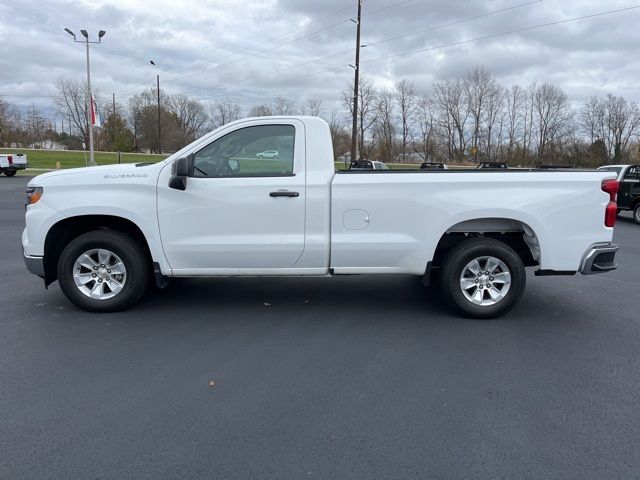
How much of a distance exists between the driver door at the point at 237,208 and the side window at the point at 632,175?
15.1 meters

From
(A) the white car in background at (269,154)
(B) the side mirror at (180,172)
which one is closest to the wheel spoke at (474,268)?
(A) the white car in background at (269,154)

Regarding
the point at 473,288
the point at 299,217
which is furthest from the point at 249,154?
the point at 473,288

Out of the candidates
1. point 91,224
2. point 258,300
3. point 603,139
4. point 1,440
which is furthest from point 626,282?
point 603,139

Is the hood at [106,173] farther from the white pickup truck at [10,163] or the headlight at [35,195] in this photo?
the white pickup truck at [10,163]

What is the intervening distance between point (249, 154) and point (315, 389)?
8.58 ft

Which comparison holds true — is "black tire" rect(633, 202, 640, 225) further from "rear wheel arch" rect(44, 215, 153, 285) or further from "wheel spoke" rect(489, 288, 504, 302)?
"rear wheel arch" rect(44, 215, 153, 285)

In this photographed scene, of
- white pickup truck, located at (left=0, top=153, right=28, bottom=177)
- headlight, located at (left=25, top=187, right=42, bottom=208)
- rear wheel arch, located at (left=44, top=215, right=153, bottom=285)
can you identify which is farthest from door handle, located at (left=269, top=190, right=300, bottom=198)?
white pickup truck, located at (left=0, top=153, right=28, bottom=177)

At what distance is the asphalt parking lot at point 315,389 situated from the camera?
2.89 metres

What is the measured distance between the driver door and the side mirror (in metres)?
0.08

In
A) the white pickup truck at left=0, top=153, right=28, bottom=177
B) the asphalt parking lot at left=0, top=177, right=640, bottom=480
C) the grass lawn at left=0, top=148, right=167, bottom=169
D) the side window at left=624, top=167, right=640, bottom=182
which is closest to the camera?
the asphalt parking lot at left=0, top=177, right=640, bottom=480

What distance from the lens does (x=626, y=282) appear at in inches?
293

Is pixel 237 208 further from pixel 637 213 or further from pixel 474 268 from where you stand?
pixel 637 213

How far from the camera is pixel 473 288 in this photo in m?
5.45

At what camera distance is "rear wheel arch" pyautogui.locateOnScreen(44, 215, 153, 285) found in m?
5.41
